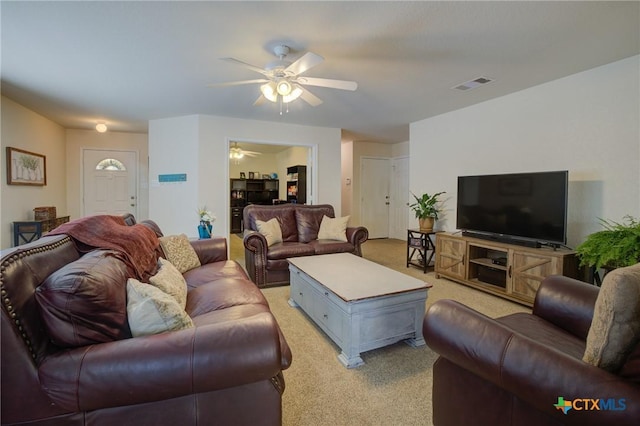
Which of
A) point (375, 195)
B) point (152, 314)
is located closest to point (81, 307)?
point (152, 314)

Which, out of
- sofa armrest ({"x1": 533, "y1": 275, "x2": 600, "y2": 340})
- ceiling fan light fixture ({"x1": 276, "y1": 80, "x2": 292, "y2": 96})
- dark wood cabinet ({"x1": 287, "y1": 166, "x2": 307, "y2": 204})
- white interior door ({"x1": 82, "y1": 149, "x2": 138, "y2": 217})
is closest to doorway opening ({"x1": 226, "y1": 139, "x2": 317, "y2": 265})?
dark wood cabinet ({"x1": 287, "y1": 166, "x2": 307, "y2": 204})

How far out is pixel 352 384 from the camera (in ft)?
5.99

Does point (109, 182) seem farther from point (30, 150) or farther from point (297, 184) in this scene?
point (297, 184)

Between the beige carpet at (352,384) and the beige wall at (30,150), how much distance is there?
14.0 feet

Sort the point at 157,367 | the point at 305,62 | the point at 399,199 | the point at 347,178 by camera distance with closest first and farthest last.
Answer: the point at 157,367 < the point at 305,62 < the point at 347,178 < the point at 399,199

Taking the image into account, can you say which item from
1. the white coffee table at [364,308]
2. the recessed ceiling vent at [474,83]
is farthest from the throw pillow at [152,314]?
the recessed ceiling vent at [474,83]

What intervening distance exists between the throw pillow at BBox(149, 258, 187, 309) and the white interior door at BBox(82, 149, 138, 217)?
4.90 meters

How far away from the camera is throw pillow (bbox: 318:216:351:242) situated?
14.1ft

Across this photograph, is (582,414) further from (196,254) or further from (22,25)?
(22,25)

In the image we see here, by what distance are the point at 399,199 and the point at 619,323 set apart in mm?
6426

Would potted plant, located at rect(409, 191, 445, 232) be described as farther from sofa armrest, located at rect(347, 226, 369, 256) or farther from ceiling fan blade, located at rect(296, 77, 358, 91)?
ceiling fan blade, located at rect(296, 77, 358, 91)

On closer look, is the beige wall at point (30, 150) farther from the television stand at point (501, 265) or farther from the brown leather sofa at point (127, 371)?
the television stand at point (501, 265)

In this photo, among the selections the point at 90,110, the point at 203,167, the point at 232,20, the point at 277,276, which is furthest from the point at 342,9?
the point at 90,110

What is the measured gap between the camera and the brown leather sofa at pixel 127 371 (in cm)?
100
